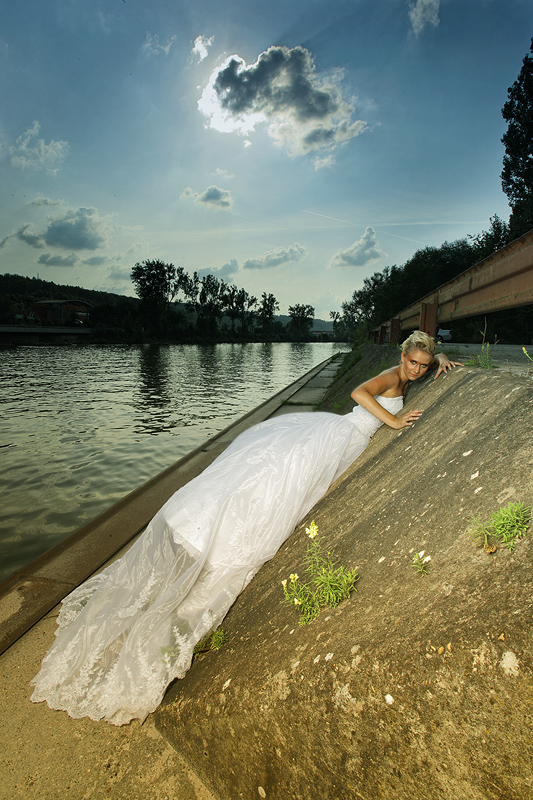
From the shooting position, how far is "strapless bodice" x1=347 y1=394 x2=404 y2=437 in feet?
11.2

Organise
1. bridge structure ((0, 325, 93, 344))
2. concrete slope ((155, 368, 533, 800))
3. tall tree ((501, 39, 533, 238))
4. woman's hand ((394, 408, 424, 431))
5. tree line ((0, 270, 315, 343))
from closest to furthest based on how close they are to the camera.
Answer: concrete slope ((155, 368, 533, 800))
woman's hand ((394, 408, 424, 431))
tall tree ((501, 39, 533, 238))
bridge structure ((0, 325, 93, 344))
tree line ((0, 270, 315, 343))

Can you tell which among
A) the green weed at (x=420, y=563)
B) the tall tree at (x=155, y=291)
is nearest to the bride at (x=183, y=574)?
the green weed at (x=420, y=563)

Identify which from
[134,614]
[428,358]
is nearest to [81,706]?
[134,614]

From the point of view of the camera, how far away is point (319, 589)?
209cm

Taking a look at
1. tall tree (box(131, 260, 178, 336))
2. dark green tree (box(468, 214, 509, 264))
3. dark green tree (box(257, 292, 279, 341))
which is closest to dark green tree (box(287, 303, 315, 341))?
dark green tree (box(257, 292, 279, 341))

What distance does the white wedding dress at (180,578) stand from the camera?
2.45 meters

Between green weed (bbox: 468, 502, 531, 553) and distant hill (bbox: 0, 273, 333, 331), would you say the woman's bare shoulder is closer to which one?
green weed (bbox: 468, 502, 531, 553)

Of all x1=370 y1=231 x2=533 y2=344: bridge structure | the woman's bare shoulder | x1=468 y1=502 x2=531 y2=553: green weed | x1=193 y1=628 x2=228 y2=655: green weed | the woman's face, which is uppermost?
x1=370 y1=231 x2=533 y2=344: bridge structure

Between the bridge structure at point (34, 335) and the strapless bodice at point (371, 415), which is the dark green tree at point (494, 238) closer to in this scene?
the strapless bodice at point (371, 415)

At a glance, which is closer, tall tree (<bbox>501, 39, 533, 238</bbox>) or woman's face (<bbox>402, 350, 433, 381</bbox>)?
woman's face (<bbox>402, 350, 433, 381</bbox>)

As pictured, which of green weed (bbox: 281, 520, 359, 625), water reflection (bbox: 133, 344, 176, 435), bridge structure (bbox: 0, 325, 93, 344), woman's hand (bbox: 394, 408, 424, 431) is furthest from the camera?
bridge structure (bbox: 0, 325, 93, 344)

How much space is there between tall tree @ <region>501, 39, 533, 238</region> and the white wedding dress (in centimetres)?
2649

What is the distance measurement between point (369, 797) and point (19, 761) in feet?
6.10

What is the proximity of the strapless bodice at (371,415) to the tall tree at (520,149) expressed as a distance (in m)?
25.3
